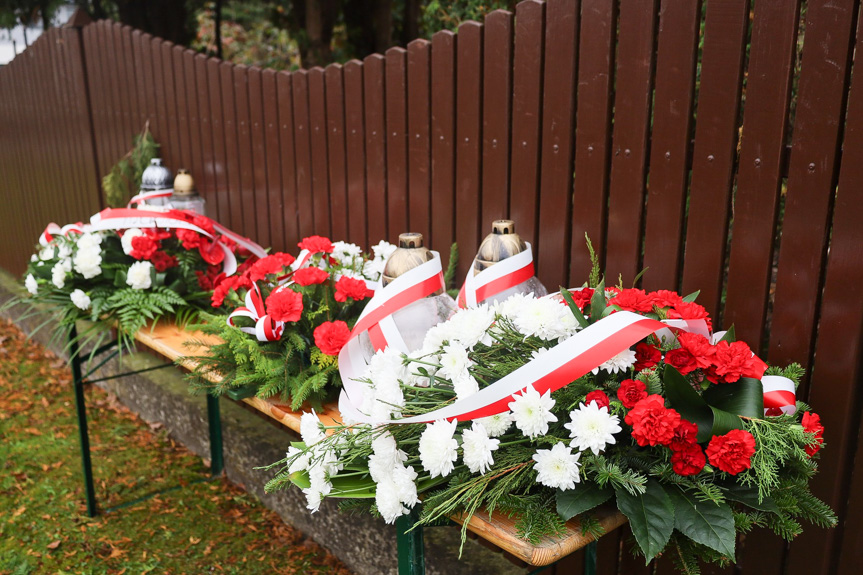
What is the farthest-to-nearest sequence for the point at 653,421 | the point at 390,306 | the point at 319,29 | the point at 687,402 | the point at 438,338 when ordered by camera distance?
the point at 319,29, the point at 390,306, the point at 438,338, the point at 687,402, the point at 653,421

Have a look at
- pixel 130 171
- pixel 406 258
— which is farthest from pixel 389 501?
pixel 130 171

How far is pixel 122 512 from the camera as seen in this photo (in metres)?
→ 3.95

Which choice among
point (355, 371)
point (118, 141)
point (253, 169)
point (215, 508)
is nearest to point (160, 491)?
point (215, 508)

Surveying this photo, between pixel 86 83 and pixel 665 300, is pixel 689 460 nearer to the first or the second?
pixel 665 300

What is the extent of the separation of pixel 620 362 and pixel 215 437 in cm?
326

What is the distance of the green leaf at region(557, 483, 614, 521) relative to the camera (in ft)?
4.79

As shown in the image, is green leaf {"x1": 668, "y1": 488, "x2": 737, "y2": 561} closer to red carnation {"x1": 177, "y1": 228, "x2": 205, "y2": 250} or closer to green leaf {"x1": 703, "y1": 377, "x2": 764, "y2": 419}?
green leaf {"x1": 703, "y1": 377, "x2": 764, "y2": 419}

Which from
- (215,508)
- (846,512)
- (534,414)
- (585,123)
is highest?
(585,123)

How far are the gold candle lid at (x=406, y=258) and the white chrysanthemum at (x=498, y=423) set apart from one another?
2.02 feet

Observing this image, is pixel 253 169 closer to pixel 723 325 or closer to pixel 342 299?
pixel 342 299

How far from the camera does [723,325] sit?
83.0 inches

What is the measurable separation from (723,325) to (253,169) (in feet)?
8.51

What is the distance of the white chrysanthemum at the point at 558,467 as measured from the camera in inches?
57.3

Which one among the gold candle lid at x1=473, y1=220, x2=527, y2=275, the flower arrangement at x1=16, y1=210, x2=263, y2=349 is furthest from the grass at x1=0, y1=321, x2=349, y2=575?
the gold candle lid at x1=473, y1=220, x2=527, y2=275
